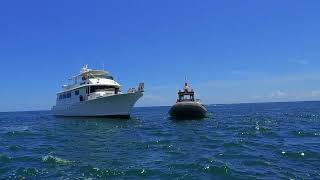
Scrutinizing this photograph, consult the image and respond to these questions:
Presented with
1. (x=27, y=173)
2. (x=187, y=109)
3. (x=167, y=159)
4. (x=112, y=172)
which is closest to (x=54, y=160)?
(x=27, y=173)

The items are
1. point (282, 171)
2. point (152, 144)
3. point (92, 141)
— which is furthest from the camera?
point (92, 141)

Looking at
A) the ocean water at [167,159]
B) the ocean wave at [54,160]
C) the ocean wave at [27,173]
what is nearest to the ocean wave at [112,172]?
the ocean water at [167,159]

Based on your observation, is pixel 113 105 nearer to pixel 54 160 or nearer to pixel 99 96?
pixel 99 96

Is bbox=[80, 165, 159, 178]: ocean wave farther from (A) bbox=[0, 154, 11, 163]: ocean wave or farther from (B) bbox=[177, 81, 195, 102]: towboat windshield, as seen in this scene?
(B) bbox=[177, 81, 195, 102]: towboat windshield

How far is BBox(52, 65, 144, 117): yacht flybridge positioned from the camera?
48969mm

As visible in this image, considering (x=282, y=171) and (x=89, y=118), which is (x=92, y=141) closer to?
(x=282, y=171)

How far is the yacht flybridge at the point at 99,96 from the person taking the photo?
161 feet

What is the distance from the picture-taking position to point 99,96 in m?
49.7

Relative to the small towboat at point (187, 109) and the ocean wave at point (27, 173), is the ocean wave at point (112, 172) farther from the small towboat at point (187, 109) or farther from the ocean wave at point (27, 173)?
the small towboat at point (187, 109)

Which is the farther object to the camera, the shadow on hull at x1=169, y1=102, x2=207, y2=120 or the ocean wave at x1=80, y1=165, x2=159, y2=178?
the shadow on hull at x1=169, y1=102, x2=207, y2=120

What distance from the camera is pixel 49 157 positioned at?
1897cm

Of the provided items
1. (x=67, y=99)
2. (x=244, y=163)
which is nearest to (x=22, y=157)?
(x=244, y=163)

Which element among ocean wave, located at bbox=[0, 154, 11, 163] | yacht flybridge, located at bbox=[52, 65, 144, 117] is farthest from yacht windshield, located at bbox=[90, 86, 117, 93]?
ocean wave, located at bbox=[0, 154, 11, 163]

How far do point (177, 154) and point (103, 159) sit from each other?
359 cm
